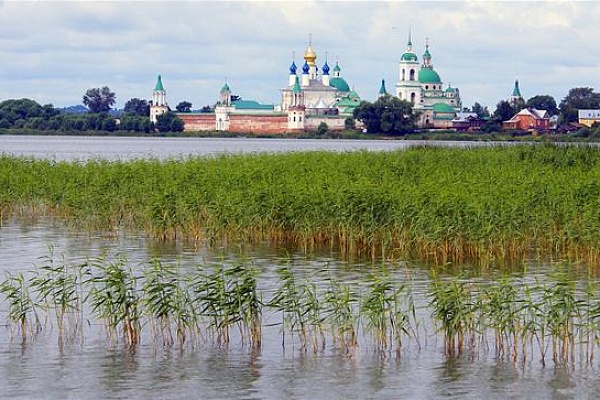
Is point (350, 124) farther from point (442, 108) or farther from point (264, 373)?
point (264, 373)

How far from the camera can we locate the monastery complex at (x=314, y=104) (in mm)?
147000

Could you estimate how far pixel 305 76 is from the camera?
16175 cm

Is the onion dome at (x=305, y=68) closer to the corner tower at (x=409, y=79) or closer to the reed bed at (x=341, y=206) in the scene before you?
the corner tower at (x=409, y=79)

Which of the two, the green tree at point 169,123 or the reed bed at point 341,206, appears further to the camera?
the green tree at point 169,123

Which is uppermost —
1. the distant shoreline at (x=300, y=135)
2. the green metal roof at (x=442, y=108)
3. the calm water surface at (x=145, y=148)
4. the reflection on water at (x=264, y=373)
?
the green metal roof at (x=442, y=108)

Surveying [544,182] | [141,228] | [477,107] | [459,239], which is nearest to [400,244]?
[459,239]

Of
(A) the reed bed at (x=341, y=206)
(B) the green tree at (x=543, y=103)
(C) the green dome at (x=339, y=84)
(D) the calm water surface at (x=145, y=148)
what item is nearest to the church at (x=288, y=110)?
(C) the green dome at (x=339, y=84)

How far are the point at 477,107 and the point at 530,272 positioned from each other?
15355cm

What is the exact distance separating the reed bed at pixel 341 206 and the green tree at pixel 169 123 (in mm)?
121044

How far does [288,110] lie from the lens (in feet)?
486

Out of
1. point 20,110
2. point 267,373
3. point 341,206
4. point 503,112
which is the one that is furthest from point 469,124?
point 267,373

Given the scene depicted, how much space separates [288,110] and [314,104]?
8.65m

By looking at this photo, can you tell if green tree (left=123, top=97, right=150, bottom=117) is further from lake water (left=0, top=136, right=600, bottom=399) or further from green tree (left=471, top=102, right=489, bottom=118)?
lake water (left=0, top=136, right=600, bottom=399)

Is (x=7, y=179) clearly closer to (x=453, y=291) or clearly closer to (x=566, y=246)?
(x=566, y=246)
